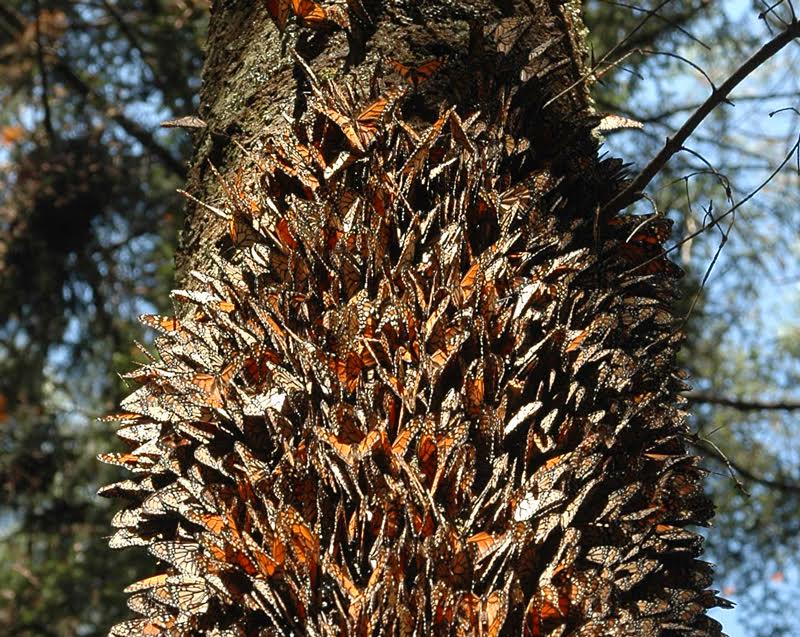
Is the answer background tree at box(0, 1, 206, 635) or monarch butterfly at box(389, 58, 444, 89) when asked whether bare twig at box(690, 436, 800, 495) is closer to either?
monarch butterfly at box(389, 58, 444, 89)

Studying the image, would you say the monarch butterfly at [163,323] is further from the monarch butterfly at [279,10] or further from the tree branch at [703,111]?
the tree branch at [703,111]

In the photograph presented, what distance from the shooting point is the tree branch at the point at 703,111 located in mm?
1192

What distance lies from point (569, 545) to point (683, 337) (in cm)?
41

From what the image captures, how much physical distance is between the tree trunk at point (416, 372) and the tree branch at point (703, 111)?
3 centimetres

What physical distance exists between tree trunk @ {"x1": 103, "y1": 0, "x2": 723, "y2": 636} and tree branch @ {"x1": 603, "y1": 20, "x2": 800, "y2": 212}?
0.03m

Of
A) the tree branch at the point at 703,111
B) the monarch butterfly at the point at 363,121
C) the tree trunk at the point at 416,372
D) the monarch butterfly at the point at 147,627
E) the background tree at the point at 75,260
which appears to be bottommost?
the monarch butterfly at the point at 147,627

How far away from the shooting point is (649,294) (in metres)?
1.26

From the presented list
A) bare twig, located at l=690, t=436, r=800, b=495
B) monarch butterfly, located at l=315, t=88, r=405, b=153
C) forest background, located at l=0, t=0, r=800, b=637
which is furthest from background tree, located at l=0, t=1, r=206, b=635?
monarch butterfly, located at l=315, t=88, r=405, b=153

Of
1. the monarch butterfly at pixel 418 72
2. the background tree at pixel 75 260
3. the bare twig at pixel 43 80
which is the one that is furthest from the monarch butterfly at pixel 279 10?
the background tree at pixel 75 260

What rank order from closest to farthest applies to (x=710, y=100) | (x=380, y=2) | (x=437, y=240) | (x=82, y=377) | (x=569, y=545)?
(x=569, y=545) → (x=437, y=240) → (x=710, y=100) → (x=380, y=2) → (x=82, y=377)

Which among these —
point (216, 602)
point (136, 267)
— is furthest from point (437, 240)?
point (136, 267)

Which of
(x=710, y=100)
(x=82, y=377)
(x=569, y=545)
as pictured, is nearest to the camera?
(x=569, y=545)

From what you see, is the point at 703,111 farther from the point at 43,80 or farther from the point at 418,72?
the point at 43,80

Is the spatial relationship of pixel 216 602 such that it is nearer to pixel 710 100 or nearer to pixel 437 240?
pixel 437 240
